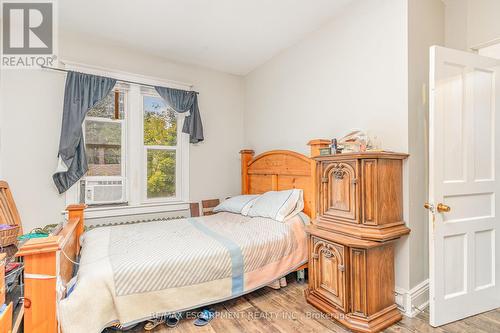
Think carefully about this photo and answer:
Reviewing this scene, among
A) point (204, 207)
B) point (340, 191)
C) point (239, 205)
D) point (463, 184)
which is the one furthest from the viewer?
point (204, 207)

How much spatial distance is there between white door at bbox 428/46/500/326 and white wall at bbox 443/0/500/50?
14.0 inches

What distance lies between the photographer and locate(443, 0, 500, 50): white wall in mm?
2043

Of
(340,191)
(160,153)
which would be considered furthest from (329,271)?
(160,153)

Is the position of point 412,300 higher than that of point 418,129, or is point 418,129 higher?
point 418,129

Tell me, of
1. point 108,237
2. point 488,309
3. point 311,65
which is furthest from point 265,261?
point 311,65

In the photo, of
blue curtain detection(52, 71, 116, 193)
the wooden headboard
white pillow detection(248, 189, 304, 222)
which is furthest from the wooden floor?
blue curtain detection(52, 71, 116, 193)

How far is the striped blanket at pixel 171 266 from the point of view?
152 centimetres

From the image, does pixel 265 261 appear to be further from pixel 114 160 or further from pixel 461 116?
pixel 114 160

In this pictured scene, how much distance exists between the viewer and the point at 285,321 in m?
1.85

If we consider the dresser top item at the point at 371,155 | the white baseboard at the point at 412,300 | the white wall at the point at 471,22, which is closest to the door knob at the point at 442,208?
the dresser top item at the point at 371,155

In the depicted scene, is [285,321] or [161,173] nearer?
[285,321]

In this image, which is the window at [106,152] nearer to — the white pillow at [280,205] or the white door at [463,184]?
the white pillow at [280,205]

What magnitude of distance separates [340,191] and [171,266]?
1.39m

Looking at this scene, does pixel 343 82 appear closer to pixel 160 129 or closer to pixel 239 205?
pixel 239 205
